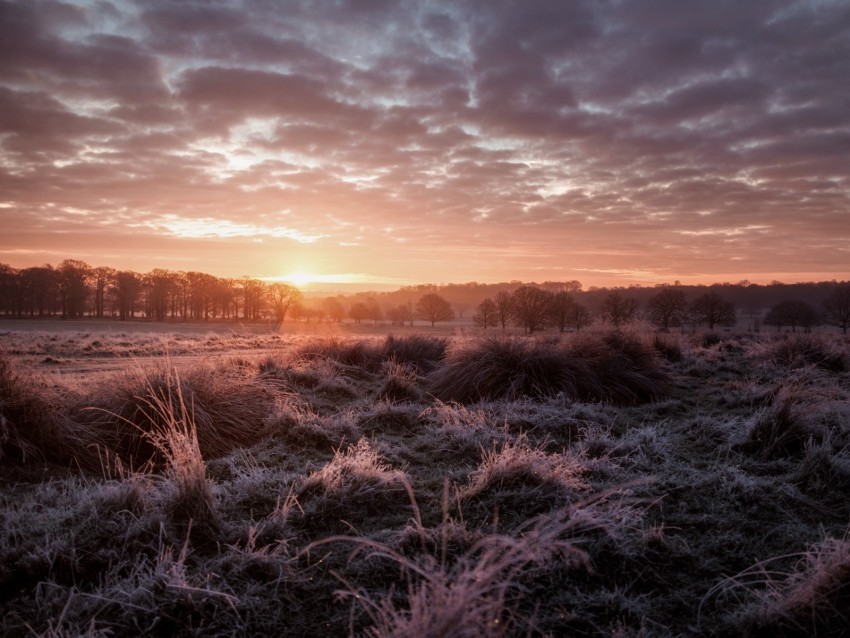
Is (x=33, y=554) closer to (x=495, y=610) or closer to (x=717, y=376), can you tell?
(x=495, y=610)

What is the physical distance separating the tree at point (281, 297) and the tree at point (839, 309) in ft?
211

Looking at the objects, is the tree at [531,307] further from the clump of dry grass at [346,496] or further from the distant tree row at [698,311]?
the clump of dry grass at [346,496]

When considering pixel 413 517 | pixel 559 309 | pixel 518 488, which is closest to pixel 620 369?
pixel 518 488

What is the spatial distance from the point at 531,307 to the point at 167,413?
22220 mm

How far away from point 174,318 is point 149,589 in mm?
76227

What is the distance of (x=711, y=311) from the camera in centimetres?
5194

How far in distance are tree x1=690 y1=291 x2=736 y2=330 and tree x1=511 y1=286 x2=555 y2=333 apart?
31803mm

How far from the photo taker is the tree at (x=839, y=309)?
49.0 m

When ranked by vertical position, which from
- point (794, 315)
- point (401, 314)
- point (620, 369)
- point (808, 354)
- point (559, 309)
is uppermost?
point (794, 315)

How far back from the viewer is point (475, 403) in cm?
746

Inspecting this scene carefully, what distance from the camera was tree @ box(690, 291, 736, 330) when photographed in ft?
171

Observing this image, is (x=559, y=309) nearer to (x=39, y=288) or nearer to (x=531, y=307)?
(x=531, y=307)

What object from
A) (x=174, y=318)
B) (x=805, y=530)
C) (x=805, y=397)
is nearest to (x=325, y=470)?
(x=805, y=530)

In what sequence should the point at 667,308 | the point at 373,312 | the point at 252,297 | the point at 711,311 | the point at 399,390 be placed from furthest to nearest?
the point at 373,312 < the point at 252,297 < the point at 711,311 < the point at 667,308 < the point at 399,390
